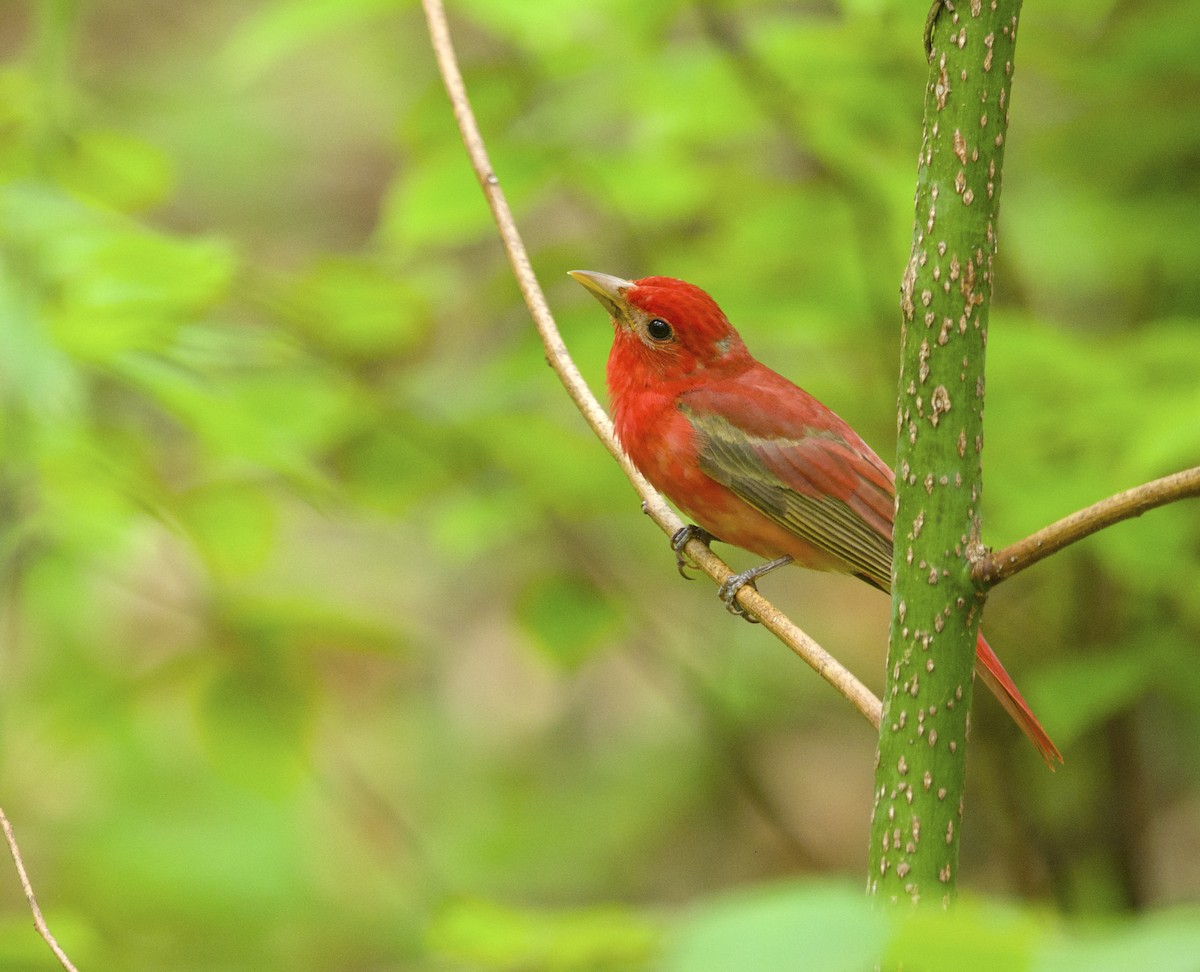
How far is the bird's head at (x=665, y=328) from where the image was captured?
10.0 feet

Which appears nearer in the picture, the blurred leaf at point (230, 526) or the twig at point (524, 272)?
the twig at point (524, 272)

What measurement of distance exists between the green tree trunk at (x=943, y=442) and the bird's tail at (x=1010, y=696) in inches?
32.4

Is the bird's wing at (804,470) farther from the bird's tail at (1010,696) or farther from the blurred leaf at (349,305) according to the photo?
the blurred leaf at (349,305)

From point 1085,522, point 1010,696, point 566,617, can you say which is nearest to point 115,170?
point 566,617

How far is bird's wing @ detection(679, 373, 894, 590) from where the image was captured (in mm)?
2961

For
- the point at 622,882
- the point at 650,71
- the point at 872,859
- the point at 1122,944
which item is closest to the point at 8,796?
the point at 622,882

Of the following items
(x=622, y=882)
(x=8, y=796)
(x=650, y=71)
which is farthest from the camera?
(x=622, y=882)

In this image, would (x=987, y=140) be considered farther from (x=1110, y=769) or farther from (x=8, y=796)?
(x=8, y=796)

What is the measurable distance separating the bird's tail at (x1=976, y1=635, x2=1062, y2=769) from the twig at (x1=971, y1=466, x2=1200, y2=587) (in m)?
0.85

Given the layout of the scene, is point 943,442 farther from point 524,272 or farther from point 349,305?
point 349,305

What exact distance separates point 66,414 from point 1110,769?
2.90m

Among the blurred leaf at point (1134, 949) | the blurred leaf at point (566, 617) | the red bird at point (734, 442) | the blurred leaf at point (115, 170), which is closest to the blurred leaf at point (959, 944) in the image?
the blurred leaf at point (1134, 949)

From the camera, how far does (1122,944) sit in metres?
0.69

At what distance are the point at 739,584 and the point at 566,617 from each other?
4.27 feet
